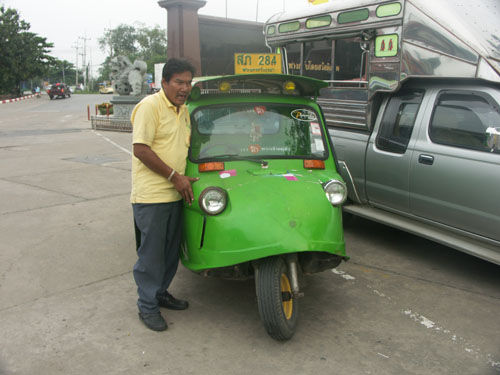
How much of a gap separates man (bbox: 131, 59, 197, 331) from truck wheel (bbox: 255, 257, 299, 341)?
0.78 metres

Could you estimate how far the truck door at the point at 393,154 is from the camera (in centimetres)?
523

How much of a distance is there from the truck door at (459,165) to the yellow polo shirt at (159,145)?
8.29 ft

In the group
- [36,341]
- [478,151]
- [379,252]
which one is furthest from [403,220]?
[36,341]

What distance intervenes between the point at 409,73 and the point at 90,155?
9767 millimetres

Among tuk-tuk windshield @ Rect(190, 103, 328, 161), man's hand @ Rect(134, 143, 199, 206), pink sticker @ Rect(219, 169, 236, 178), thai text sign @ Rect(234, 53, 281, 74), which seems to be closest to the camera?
man's hand @ Rect(134, 143, 199, 206)

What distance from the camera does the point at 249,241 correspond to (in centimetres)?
338

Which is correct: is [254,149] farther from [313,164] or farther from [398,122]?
[398,122]

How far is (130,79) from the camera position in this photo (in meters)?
23.6

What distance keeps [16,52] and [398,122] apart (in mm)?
57026

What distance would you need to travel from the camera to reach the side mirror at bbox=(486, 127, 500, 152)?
4.22 metres

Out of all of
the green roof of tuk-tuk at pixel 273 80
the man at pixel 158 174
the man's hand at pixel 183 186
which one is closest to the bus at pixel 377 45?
the green roof of tuk-tuk at pixel 273 80

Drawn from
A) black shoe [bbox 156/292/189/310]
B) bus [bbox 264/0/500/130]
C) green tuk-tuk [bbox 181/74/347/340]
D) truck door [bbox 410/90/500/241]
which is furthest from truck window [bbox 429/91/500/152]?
black shoe [bbox 156/292/189/310]

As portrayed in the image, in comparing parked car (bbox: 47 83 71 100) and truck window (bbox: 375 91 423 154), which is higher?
parked car (bbox: 47 83 71 100)

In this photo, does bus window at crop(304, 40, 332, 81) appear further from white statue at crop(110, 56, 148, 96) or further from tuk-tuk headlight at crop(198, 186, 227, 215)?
white statue at crop(110, 56, 148, 96)
